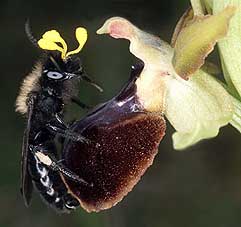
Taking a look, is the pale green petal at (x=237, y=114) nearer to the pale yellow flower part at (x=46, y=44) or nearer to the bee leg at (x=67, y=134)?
the bee leg at (x=67, y=134)

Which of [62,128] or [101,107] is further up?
[101,107]

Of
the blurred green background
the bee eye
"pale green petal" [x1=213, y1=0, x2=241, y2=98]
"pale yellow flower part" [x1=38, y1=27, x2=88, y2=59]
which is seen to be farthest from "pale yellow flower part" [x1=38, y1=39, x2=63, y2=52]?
the blurred green background

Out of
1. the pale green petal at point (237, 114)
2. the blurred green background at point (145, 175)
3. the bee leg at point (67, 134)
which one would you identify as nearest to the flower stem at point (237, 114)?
the pale green petal at point (237, 114)

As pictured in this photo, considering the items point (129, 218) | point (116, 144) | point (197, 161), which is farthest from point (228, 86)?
point (197, 161)

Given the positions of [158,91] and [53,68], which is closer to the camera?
[158,91]

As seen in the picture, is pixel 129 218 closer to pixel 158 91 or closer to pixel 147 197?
pixel 147 197

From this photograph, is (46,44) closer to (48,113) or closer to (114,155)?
(48,113)
